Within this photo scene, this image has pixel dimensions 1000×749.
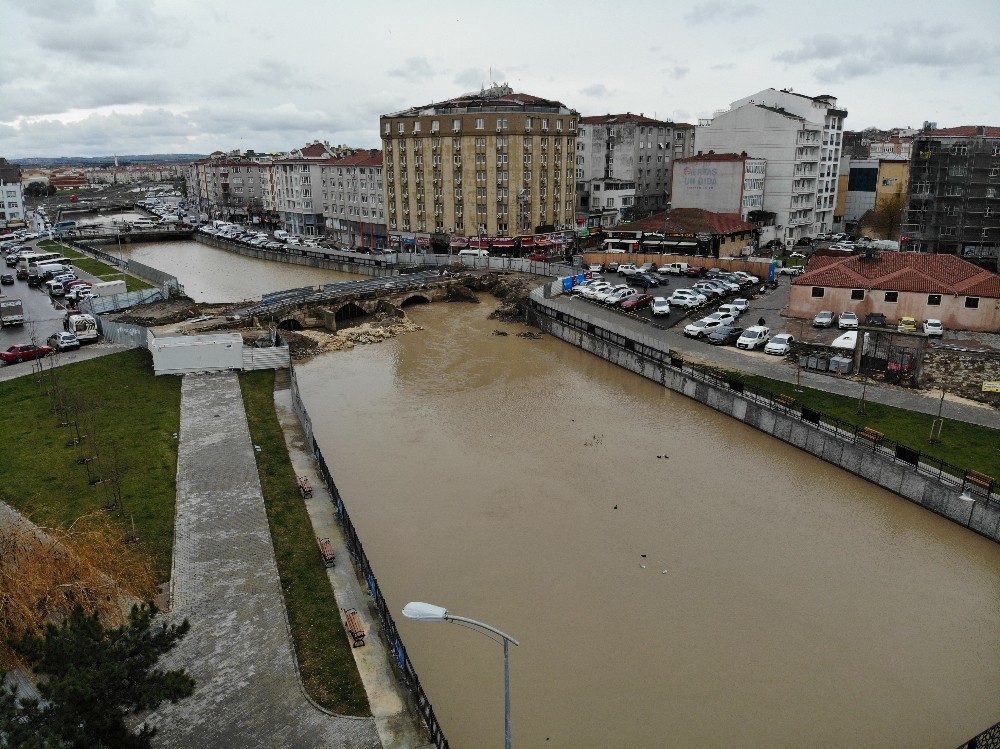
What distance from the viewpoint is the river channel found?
1586 cm

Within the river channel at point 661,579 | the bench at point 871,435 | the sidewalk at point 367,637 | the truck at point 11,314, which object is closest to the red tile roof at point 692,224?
the river channel at point 661,579

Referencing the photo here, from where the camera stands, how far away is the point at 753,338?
38031mm

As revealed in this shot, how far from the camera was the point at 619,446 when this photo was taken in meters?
29.9

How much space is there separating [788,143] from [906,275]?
3831 cm

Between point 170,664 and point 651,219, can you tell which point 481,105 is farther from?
point 170,664

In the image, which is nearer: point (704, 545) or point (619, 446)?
point (704, 545)

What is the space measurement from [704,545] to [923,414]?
1305cm

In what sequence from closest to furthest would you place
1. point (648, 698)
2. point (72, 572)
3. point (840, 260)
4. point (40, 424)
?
point (72, 572) → point (648, 698) → point (40, 424) → point (840, 260)

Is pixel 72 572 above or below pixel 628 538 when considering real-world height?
above

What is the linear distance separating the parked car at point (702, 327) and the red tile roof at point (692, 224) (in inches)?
1013

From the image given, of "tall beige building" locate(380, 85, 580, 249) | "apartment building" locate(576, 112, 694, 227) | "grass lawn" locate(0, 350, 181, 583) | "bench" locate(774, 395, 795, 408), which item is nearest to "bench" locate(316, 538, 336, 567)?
"grass lawn" locate(0, 350, 181, 583)

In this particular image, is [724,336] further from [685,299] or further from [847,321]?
[685,299]

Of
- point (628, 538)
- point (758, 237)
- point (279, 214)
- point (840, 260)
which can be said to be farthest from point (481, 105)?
point (628, 538)

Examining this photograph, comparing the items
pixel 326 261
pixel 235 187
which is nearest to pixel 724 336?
pixel 326 261
